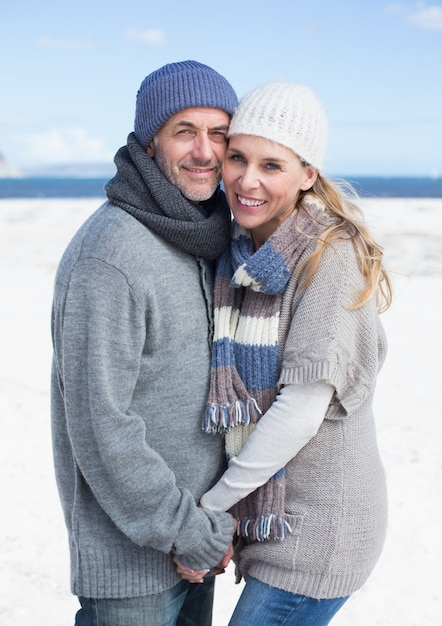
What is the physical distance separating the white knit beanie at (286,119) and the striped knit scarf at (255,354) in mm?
220

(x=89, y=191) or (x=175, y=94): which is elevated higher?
(x=175, y=94)

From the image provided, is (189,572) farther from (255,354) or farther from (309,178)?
(309,178)

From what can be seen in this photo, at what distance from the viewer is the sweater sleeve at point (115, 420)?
1.83m

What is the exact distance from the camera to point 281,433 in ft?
6.40

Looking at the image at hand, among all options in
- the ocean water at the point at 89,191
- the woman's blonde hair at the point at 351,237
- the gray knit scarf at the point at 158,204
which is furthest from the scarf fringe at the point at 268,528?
the ocean water at the point at 89,191

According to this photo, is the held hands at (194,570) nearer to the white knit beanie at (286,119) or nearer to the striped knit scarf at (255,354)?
the striped knit scarf at (255,354)

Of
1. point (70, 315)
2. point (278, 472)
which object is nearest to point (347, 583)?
point (278, 472)

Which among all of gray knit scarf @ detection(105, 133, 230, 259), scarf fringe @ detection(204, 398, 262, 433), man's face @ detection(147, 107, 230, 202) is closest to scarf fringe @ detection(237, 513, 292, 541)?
scarf fringe @ detection(204, 398, 262, 433)

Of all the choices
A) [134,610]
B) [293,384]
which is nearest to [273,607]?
[134,610]

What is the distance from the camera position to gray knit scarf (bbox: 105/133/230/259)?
201 centimetres

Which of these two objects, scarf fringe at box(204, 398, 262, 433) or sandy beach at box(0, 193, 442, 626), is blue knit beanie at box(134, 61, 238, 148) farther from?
scarf fringe at box(204, 398, 262, 433)

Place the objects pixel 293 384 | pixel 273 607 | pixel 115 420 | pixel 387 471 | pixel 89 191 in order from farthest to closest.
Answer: pixel 89 191
pixel 387 471
pixel 273 607
pixel 293 384
pixel 115 420

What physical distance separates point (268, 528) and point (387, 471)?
2.73 meters

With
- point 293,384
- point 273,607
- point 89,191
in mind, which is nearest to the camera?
point 293,384
